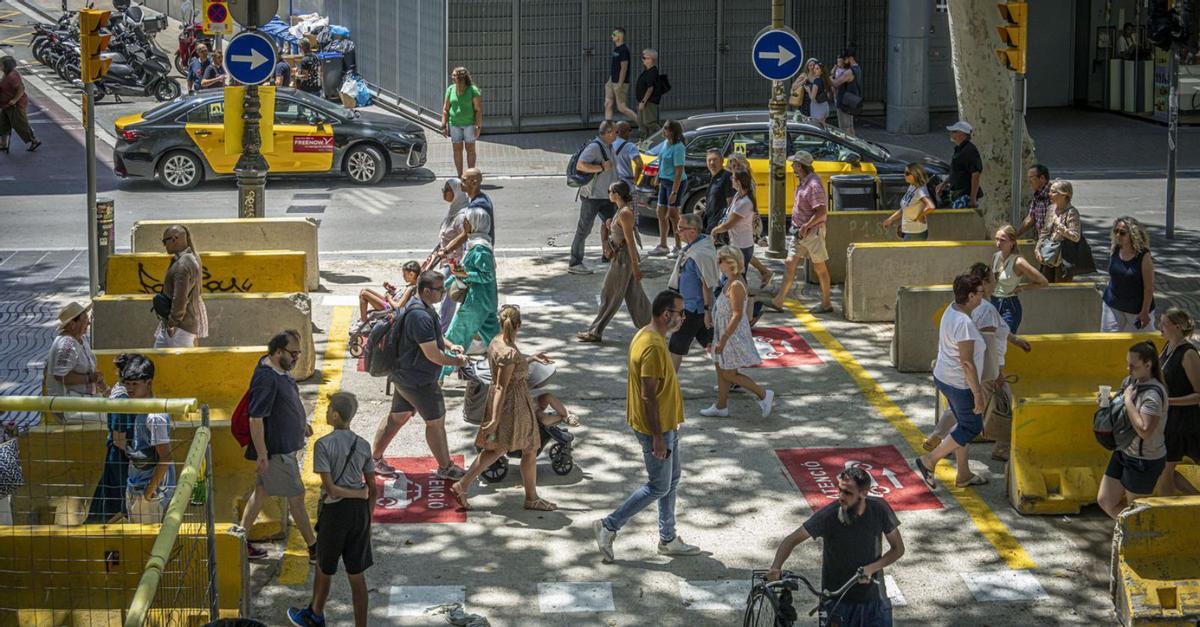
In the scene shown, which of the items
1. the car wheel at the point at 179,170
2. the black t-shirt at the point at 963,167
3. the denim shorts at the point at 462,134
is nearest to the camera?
the black t-shirt at the point at 963,167

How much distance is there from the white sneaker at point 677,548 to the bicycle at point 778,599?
6.13 feet

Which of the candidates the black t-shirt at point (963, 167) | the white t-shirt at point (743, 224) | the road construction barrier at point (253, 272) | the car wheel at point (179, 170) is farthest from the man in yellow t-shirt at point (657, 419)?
the car wheel at point (179, 170)

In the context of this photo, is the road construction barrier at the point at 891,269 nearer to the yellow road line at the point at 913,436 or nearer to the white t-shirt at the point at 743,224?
the yellow road line at the point at 913,436

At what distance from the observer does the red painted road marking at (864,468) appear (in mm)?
11352

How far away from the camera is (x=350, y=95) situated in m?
29.8

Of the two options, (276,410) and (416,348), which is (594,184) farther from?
(276,410)

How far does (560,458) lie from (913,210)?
6.06 metres

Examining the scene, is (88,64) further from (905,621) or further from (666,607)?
(905,621)

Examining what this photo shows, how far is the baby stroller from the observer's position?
37.9 ft

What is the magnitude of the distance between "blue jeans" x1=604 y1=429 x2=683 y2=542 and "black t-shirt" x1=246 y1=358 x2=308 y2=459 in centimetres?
210

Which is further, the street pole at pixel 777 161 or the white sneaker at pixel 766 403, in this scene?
the street pole at pixel 777 161

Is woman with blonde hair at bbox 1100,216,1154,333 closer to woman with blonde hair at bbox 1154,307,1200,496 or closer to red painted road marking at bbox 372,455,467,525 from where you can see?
woman with blonde hair at bbox 1154,307,1200,496

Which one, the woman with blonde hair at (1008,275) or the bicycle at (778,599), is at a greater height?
the woman with blonde hair at (1008,275)

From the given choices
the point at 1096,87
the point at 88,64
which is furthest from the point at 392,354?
the point at 1096,87
